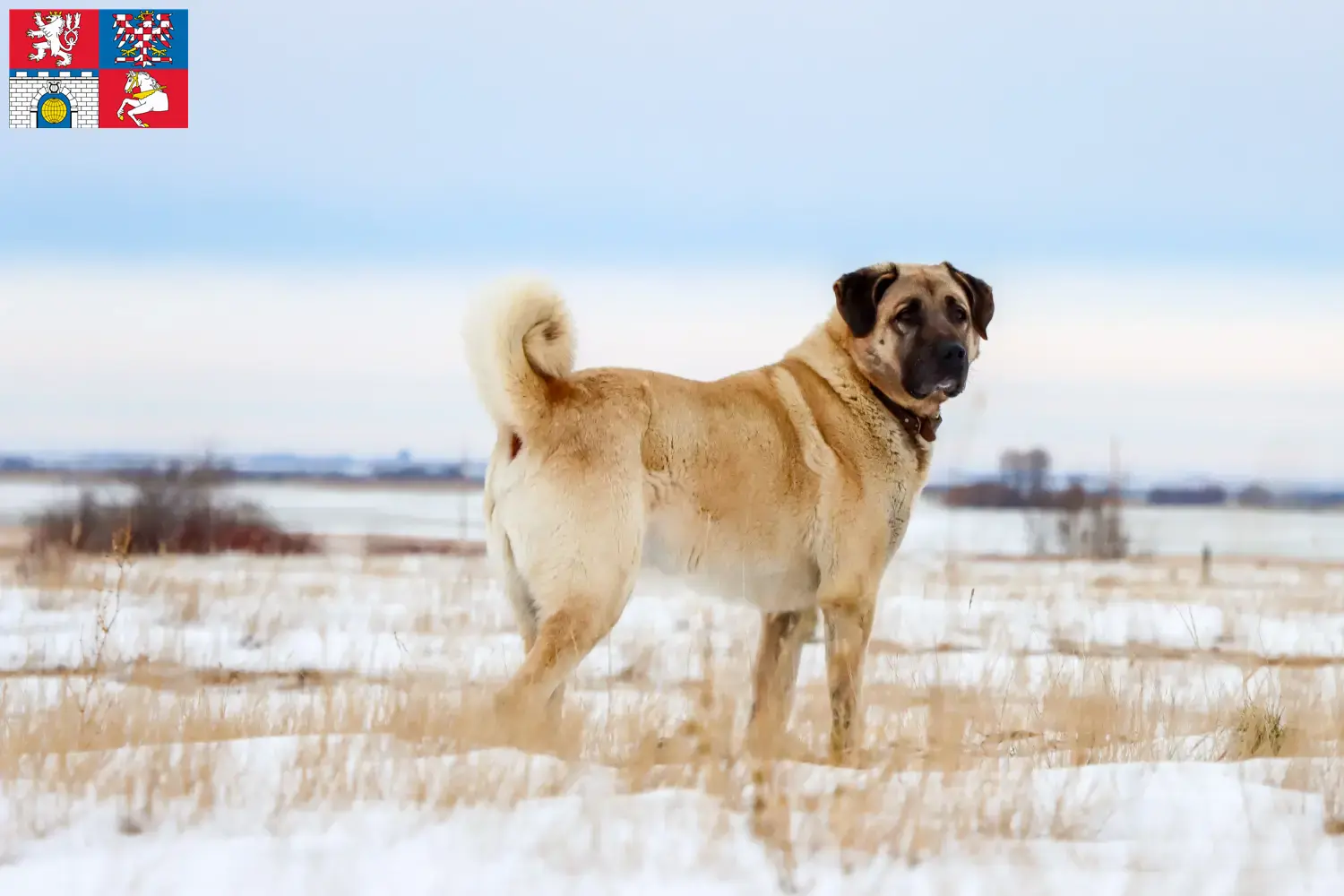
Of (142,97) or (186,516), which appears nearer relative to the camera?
(142,97)

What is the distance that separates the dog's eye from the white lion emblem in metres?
8.23

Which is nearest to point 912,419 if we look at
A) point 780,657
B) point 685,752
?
point 780,657

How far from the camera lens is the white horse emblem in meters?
10.2

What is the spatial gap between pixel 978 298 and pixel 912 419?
780 millimetres

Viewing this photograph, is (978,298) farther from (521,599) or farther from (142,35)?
(142,35)

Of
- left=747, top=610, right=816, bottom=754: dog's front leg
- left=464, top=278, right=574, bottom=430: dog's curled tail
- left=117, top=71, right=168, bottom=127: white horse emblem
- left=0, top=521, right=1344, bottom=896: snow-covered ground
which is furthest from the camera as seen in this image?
left=117, top=71, right=168, bottom=127: white horse emblem

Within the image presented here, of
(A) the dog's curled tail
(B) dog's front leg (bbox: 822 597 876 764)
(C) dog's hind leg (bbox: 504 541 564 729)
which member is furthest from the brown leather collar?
(C) dog's hind leg (bbox: 504 541 564 729)

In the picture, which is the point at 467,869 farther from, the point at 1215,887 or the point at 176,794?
the point at 1215,887

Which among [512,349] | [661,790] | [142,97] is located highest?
[142,97]

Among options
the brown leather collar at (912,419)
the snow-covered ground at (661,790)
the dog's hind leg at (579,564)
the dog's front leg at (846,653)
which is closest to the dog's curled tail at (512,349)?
the dog's hind leg at (579,564)

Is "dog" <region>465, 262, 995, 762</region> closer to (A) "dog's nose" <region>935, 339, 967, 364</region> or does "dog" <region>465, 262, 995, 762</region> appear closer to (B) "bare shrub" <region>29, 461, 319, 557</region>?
(A) "dog's nose" <region>935, 339, 967, 364</region>

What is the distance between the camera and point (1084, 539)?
20.5 m

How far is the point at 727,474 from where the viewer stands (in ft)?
16.0

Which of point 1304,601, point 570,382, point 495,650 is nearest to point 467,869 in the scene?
point 570,382
